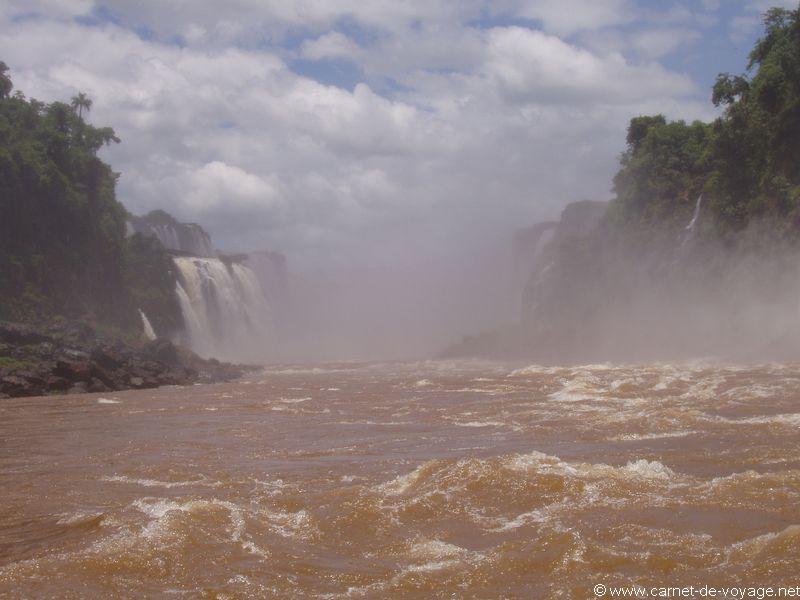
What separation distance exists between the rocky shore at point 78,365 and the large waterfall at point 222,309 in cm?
1923

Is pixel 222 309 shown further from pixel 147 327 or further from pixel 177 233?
pixel 177 233

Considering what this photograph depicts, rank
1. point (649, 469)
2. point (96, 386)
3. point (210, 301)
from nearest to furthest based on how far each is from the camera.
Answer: point (649, 469)
point (96, 386)
point (210, 301)

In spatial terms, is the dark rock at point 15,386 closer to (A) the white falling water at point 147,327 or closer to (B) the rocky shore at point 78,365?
(B) the rocky shore at point 78,365

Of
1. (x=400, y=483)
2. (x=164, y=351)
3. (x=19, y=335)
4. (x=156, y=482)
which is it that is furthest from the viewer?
(x=164, y=351)

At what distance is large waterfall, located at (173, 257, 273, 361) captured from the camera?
59625mm

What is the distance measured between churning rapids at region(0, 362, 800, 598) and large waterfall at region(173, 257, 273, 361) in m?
43.7

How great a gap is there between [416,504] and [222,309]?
57700mm

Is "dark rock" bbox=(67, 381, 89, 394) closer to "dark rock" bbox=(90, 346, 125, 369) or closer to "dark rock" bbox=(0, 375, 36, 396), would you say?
"dark rock" bbox=(0, 375, 36, 396)

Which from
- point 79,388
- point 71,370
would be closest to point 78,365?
point 71,370

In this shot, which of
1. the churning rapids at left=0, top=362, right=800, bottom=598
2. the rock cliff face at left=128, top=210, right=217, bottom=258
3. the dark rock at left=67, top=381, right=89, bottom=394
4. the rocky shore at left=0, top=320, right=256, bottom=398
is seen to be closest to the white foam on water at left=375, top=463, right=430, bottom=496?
the churning rapids at left=0, top=362, right=800, bottom=598

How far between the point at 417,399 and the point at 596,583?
1603 cm

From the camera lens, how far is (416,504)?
8523mm

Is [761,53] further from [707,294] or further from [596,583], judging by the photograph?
[596,583]

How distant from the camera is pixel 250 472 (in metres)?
11.0
